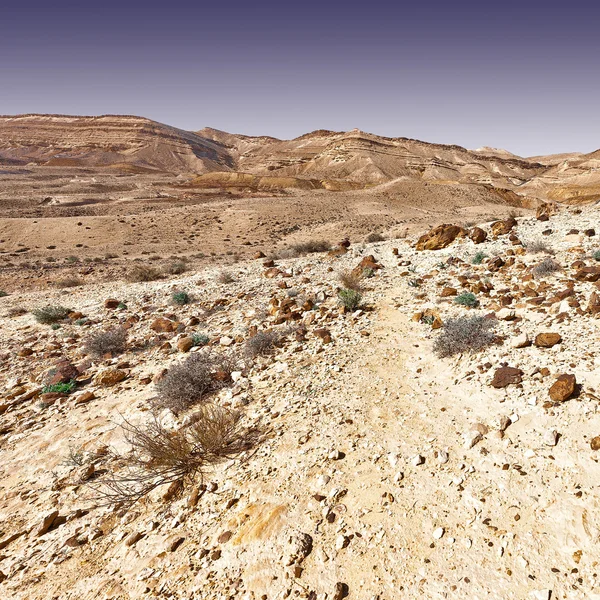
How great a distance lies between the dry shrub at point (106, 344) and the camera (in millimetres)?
6950

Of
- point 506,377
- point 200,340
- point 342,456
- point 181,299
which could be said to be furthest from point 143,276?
point 506,377

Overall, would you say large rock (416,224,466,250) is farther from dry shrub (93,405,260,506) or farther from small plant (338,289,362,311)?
dry shrub (93,405,260,506)

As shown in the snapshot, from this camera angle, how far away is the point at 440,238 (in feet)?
36.7

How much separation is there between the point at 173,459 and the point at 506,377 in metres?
3.70

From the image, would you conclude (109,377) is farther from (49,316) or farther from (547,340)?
(547,340)

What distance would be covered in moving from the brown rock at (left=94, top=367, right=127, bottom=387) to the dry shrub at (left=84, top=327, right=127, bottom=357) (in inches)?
31.9

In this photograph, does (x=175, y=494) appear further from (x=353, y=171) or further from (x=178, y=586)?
(x=353, y=171)

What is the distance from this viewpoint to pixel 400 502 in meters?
3.10

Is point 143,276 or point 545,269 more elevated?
point 545,269

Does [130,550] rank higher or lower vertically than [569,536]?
lower

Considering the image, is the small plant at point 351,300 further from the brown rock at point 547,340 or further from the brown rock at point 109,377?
the brown rock at point 109,377

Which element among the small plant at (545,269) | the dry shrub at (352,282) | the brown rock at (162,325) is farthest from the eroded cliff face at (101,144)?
the small plant at (545,269)

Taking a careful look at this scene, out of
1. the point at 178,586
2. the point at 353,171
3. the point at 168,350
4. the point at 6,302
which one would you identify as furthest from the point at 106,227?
the point at 353,171

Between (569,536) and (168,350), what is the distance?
6.08 metres
